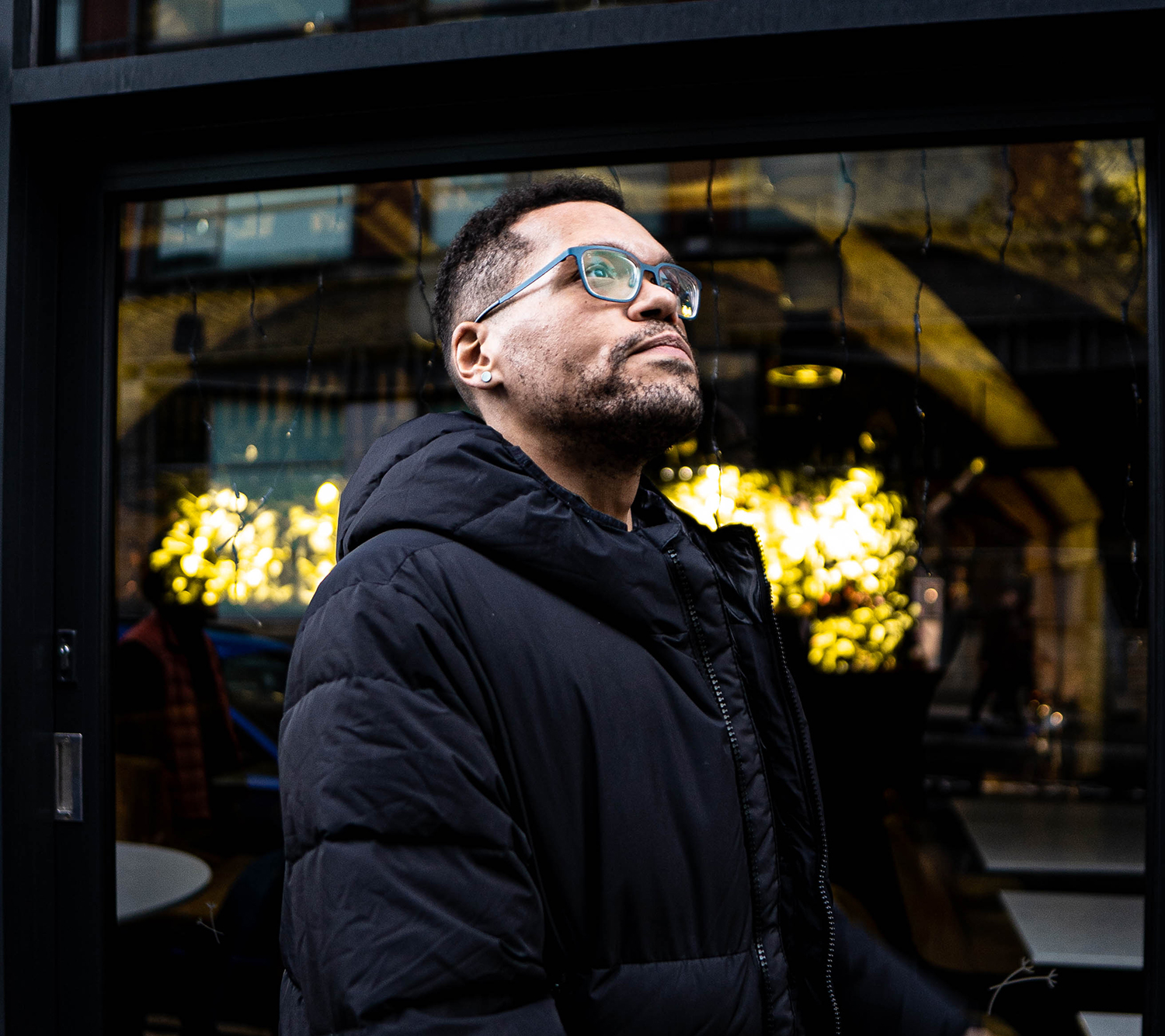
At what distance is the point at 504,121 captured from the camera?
1.61 m

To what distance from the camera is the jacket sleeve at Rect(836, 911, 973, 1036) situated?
1.14 meters

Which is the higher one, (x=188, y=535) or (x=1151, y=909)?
(x=188, y=535)

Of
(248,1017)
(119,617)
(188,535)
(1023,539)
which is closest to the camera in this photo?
(119,617)

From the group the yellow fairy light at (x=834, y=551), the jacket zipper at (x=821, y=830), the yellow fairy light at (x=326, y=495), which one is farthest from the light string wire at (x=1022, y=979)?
the yellow fairy light at (x=326, y=495)

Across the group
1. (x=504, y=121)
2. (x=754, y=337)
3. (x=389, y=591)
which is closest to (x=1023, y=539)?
(x=754, y=337)

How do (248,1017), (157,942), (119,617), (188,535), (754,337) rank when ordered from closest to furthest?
(119,617)
(157,942)
(248,1017)
(188,535)
(754,337)

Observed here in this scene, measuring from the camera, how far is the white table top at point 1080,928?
2543 millimetres

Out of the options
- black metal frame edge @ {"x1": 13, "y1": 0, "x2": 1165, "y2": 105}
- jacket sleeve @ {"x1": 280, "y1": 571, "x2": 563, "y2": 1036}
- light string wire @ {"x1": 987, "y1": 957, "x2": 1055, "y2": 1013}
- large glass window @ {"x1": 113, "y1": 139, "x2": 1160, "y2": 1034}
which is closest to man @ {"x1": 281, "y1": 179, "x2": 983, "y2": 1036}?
jacket sleeve @ {"x1": 280, "y1": 571, "x2": 563, "y2": 1036}

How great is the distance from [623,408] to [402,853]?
0.57 metres

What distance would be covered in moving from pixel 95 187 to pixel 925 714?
3.89 m

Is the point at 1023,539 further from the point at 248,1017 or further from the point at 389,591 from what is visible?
the point at 389,591

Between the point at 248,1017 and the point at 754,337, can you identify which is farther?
the point at 754,337

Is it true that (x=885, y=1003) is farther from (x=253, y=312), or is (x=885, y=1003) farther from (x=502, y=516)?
(x=253, y=312)

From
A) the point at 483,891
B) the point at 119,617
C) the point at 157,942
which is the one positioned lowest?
the point at 157,942
